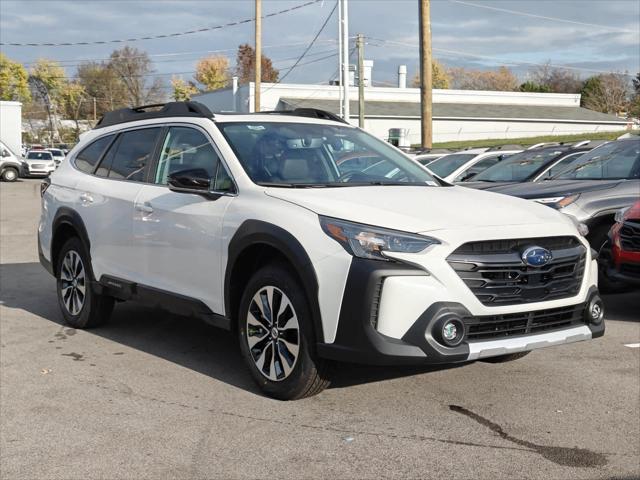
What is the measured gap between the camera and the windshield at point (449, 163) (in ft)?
47.5

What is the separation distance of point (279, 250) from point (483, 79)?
366 ft

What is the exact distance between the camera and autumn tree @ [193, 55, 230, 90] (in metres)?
95.4

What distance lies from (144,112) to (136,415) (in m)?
3.06

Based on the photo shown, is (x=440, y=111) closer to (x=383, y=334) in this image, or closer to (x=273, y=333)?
(x=273, y=333)

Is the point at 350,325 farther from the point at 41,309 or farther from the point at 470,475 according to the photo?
the point at 41,309

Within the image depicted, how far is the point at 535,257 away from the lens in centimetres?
480

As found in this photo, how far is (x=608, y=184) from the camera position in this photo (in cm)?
909

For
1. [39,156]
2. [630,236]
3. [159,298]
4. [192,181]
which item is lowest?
[159,298]

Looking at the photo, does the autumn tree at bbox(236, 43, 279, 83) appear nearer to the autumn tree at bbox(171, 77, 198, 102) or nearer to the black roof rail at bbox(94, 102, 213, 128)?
the autumn tree at bbox(171, 77, 198, 102)

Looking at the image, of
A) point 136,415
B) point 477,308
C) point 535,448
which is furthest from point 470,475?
point 136,415

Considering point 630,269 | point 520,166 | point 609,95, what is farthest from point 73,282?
point 609,95

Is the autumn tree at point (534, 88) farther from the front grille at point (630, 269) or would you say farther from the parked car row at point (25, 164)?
the front grille at point (630, 269)

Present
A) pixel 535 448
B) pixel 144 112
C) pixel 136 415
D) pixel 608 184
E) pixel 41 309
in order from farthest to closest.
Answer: pixel 608 184
pixel 41 309
pixel 144 112
pixel 136 415
pixel 535 448

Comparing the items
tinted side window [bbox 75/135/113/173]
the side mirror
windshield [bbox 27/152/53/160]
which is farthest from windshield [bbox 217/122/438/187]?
windshield [bbox 27/152/53/160]
